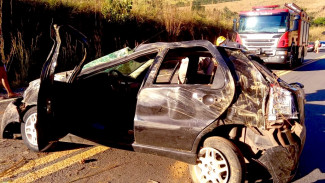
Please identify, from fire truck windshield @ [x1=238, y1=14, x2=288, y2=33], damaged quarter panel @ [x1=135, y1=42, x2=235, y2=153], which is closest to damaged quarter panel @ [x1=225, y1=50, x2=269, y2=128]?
damaged quarter panel @ [x1=135, y1=42, x2=235, y2=153]

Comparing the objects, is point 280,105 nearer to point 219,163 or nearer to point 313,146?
point 219,163

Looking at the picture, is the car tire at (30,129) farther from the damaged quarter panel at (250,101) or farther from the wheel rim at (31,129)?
the damaged quarter panel at (250,101)

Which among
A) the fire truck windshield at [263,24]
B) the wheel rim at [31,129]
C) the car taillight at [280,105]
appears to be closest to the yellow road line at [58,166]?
the wheel rim at [31,129]

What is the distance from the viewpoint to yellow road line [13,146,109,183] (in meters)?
3.05

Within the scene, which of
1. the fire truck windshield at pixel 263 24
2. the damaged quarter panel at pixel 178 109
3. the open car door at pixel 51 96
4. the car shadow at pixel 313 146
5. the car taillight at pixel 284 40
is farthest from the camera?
the fire truck windshield at pixel 263 24

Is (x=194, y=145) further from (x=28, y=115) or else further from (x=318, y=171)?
(x=28, y=115)

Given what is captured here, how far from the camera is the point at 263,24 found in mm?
12891

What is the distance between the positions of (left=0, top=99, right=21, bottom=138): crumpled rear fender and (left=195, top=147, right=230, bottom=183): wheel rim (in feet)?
8.30

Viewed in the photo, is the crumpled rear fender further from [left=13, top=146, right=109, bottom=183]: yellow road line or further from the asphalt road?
[left=13, top=146, right=109, bottom=183]: yellow road line

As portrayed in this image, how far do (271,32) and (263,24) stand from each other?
0.62 metres

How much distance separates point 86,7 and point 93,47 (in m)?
1.67

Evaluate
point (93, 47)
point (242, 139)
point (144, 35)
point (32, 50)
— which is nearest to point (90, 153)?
point (242, 139)

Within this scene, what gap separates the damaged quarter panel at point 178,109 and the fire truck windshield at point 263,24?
35.8ft

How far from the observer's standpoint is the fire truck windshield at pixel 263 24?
1255 cm
